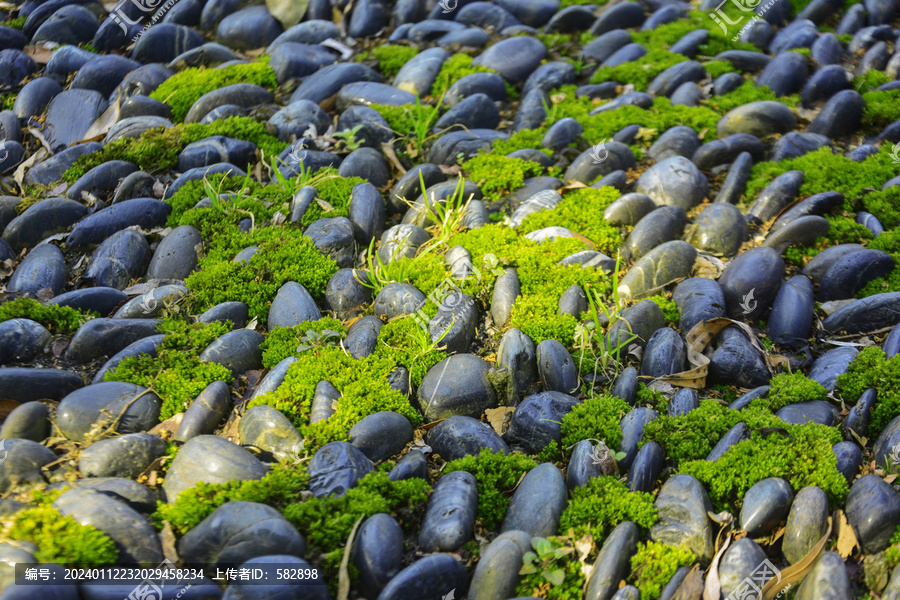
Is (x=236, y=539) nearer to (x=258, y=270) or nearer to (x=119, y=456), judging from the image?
(x=119, y=456)

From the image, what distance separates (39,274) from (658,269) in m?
4.78

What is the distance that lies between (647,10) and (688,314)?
223 inches

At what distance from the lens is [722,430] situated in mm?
3438

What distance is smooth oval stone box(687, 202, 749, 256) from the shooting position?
16.2ft

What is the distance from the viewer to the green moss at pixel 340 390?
11.4 ft

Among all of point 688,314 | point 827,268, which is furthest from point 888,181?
point 688,314

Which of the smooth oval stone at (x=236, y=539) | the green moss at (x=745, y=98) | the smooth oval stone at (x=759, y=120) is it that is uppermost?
the green moss at (x=745, y=98)

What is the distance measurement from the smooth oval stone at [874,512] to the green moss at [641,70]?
5186mm

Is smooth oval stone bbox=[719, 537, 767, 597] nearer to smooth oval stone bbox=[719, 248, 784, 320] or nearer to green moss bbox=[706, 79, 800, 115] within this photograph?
smooth oval stone bbox=[719, 248, 784, 320]

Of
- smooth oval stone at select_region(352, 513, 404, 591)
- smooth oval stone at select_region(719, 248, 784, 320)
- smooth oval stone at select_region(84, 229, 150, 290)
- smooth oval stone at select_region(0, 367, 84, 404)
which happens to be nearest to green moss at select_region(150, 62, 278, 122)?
smooth oval stone at select_region(84, 229, 150, 290)

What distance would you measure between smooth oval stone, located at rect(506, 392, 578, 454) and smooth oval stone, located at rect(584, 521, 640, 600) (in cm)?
73

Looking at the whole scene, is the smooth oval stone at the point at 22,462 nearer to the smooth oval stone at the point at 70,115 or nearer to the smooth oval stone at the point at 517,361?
the smooth oval stone at the point at 517,361

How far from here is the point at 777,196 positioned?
521 centimetres

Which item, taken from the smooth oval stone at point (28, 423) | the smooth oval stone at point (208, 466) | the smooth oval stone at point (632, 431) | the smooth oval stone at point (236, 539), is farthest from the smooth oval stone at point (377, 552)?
the smooth oval stone at point (28, 423)
